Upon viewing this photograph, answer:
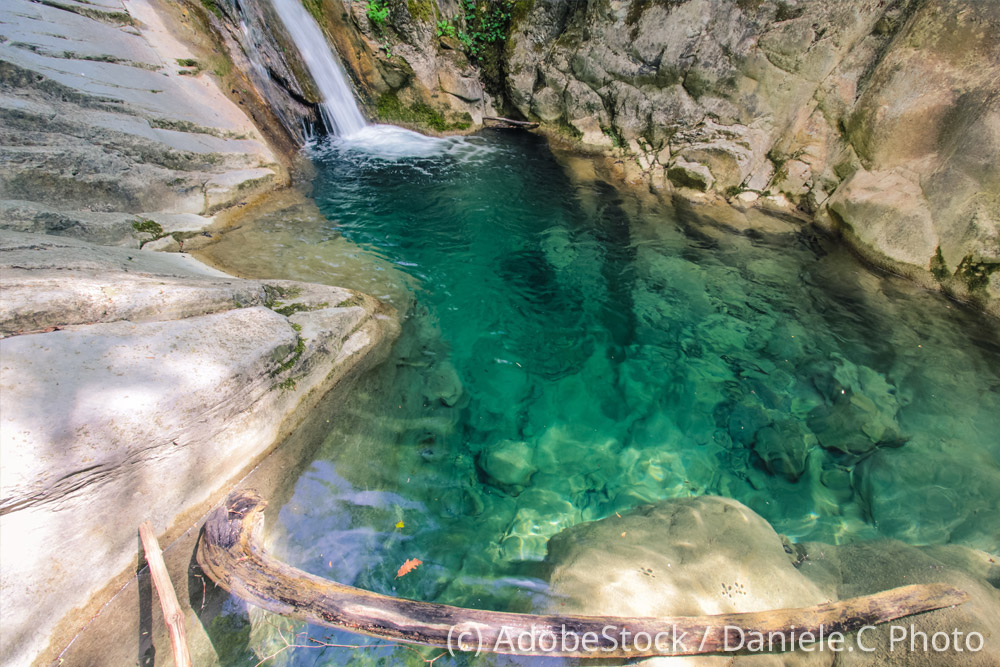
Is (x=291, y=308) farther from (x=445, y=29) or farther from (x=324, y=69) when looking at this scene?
(x=445, y=29)

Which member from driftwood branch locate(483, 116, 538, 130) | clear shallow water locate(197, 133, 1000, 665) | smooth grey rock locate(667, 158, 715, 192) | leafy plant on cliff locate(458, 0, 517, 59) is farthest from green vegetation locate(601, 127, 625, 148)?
leafy plant on cliff locate(458, 0, 517, 59)

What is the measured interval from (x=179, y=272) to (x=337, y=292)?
1173 mm

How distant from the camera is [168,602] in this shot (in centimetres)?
181

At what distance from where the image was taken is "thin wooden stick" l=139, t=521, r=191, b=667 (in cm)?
169

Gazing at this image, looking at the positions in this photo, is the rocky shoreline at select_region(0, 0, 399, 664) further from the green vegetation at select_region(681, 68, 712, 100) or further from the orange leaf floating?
the green vegetation at select_region(681, 68, 712, 100)

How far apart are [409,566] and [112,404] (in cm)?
177

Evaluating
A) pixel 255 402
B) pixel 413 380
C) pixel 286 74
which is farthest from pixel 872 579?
pixel 286 74

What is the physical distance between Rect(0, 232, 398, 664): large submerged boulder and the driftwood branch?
25.0ft

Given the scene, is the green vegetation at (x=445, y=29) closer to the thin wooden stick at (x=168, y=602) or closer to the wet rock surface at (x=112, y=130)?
the wet rock surface at (x=112, y=130)

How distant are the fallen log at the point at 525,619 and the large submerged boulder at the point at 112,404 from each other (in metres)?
0.47

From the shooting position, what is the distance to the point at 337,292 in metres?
3.87

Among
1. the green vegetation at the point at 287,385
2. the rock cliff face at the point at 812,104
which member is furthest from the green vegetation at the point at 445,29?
the green vegetation at the point at 287,385

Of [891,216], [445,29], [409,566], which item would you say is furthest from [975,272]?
[445,29]

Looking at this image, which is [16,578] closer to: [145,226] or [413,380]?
[413,380]
